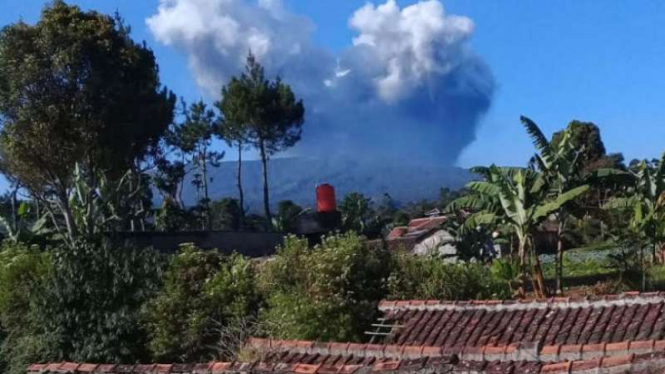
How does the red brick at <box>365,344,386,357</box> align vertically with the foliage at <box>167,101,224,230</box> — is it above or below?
below

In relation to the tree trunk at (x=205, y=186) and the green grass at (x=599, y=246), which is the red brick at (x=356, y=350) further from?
the tree trunk at (x=205, y=186)

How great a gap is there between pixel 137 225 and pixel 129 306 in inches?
1268

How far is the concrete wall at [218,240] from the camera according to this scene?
27.7 m

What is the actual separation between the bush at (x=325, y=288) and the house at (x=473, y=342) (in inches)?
24.1

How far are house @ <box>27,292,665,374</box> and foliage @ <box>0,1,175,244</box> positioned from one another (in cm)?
1335

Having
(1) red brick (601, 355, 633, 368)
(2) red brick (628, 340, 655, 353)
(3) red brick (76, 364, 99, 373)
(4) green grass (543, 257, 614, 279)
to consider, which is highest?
(4) green grass (543, 257, 614, 279)

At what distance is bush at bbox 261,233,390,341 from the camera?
11.4 m

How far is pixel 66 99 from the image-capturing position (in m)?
22.1

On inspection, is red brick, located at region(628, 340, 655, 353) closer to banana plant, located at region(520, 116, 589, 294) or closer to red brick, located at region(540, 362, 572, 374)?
red brick, located at region(540, 362, 572, 374)

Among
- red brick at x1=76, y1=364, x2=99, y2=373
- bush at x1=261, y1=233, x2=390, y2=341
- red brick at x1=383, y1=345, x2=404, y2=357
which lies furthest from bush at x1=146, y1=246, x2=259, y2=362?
red brick at x1=383, y1=345, x2=404, y2=357

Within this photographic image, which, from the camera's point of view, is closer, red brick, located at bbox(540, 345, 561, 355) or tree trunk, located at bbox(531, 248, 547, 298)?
red brick, located at bbox(540, 345, 561, 355)

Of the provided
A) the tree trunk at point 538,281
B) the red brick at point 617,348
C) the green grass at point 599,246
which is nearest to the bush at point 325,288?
the red brick at point 617,348

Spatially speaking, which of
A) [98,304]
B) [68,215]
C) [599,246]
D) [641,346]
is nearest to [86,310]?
[98,304]

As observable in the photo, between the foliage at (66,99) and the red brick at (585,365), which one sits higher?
the foliage at (66,99)
